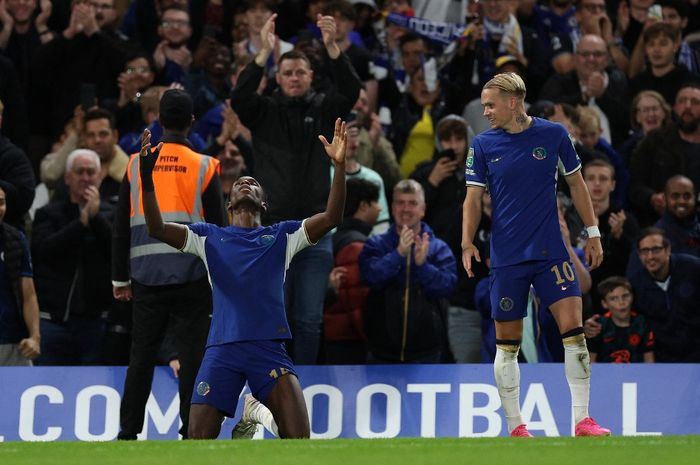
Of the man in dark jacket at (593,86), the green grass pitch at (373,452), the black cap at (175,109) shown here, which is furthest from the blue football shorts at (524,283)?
the man in dark jacket at (593,86)

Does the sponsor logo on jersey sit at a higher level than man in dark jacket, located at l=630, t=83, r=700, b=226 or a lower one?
lower

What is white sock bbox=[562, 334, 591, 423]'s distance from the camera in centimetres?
932

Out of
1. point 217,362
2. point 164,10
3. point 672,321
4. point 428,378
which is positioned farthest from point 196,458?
point 164,10

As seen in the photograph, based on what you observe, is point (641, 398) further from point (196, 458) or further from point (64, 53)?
point (64, 53)

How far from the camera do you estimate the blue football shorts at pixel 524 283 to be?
30.8 feet

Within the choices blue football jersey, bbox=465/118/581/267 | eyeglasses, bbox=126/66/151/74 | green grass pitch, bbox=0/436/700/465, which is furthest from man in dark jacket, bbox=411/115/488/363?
green grass pitch, bbox=0/436/700/465

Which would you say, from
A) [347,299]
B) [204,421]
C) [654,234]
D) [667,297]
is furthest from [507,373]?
[654,234]

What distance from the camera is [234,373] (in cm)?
959

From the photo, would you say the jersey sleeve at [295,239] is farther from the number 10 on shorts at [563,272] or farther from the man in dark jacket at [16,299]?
the man in dark jacket at [16,299]

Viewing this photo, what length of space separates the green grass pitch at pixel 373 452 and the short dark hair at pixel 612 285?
148 inches

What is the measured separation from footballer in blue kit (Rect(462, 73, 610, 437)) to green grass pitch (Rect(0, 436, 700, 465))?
0.80 metres

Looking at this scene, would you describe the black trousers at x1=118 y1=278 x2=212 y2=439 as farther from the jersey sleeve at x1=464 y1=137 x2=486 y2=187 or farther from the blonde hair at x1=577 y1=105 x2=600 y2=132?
the blonde hair at x1=577 y1=105 x2=600 y2=132

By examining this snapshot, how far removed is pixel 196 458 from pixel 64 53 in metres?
8.51

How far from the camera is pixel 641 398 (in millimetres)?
11797
